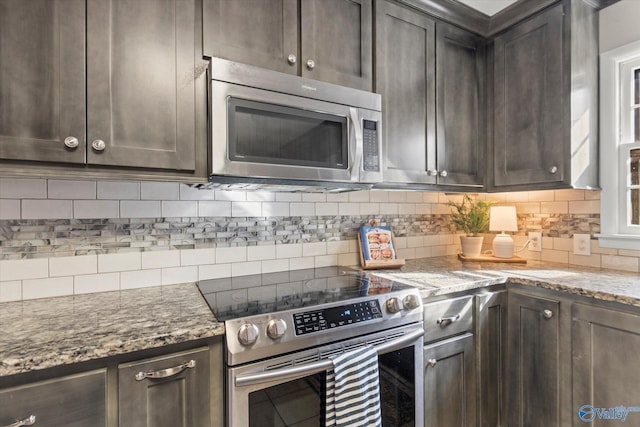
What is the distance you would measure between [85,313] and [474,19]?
251 cm

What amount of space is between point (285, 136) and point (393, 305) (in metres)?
0.84

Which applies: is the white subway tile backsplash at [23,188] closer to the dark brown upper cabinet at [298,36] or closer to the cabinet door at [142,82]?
the cabinet door at [142,82]

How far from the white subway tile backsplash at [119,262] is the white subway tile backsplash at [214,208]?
342mm

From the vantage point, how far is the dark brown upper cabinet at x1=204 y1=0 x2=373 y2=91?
1.36m

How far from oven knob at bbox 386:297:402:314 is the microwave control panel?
0.63 metres

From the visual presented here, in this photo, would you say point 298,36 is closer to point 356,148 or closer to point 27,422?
point 356,148

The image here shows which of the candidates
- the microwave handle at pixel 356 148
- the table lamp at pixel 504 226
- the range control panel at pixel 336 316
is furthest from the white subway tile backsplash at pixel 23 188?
the table lamp at pixel 504 226

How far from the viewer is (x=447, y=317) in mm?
1552

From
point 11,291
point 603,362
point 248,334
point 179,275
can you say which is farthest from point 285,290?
point 603,362

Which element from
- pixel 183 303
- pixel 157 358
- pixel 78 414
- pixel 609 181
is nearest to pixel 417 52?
pixel 609 181

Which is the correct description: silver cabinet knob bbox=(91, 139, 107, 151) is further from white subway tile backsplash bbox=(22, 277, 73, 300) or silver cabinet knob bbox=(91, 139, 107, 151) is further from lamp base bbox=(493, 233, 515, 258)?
lamp base bbox=(493, 233, 515, 258)

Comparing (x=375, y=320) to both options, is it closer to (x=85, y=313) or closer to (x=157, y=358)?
(x=157, y=358)

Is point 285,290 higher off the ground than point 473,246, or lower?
lower

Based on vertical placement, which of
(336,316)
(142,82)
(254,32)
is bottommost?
(336,316)
